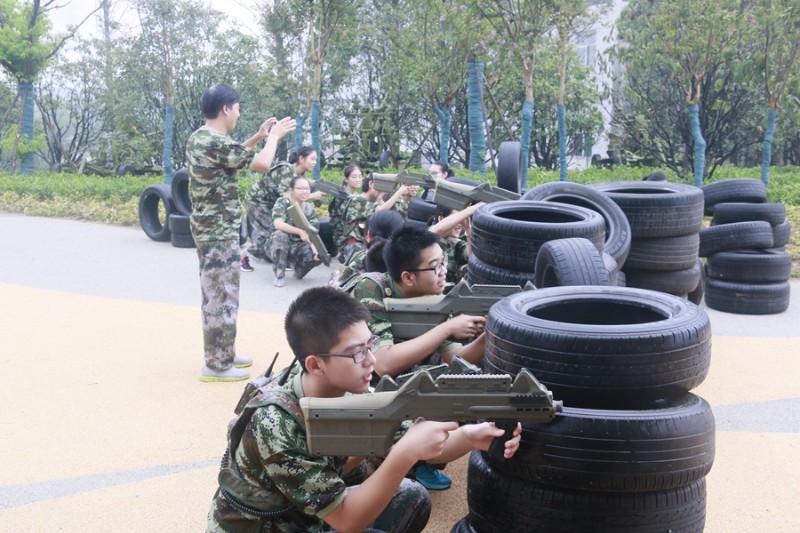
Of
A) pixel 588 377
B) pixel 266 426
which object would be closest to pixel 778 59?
pixel 588 377

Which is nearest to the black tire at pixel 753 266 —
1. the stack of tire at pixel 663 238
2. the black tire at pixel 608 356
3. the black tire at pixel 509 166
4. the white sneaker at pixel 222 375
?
the stack of tire at pixel 663 238

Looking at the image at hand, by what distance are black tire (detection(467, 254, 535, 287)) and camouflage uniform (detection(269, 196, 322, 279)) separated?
4.75 metres

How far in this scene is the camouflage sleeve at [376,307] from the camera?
14.1ft

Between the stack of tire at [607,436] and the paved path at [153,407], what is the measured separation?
2.66ft

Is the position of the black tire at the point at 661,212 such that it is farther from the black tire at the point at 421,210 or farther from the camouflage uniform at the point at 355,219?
the camouflage uniform at the point at 355,219

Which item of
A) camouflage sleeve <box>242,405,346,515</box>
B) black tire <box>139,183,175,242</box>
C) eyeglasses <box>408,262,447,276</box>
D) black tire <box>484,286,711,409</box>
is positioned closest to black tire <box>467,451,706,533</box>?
black tire <box>484,286,711,409</box>

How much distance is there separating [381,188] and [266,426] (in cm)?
622

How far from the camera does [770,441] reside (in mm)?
5066

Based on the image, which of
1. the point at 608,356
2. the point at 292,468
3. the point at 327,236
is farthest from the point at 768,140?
the point at 292,468

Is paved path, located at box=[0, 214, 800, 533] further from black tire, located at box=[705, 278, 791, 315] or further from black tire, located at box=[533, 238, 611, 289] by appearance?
black tire, located at box=[533, 238, 611, 289]

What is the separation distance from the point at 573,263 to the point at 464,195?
263 centimetres

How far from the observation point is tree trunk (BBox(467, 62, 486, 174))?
14539 millimetres

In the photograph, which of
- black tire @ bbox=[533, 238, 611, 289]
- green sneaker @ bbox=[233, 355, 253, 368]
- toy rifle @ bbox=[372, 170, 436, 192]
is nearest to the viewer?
black tire @ bbox=[533, 238, 611, 289]

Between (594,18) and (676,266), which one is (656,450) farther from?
(594,18)
